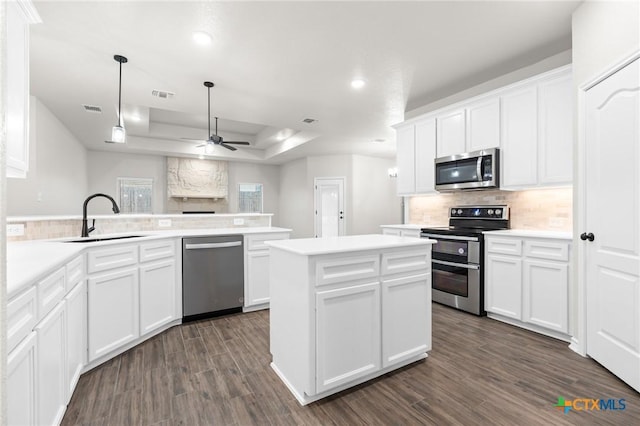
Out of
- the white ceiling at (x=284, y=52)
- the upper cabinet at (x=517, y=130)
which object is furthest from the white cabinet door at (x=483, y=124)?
the white ceiling at (x=284, y=52)

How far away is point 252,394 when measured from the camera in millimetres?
1920

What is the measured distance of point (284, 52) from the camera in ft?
9.73

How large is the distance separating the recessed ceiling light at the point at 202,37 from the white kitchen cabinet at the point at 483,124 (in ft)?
9.60

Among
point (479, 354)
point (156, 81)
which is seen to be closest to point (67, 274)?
point (156, 81)

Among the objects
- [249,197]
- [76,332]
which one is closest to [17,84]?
[76,332]

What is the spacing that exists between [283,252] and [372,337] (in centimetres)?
81

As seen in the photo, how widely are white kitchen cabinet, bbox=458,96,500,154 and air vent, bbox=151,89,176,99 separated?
3.76 metres

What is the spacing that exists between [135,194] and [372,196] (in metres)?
6.06

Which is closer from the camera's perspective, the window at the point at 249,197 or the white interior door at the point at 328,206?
the white interior door at the point at 328,206

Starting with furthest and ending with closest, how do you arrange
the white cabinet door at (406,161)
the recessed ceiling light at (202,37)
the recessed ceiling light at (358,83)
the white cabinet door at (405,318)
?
the white cabinet door at (406,161) → the recessed ceiling light at (358,83) → the recessed ceiling light at (202,37) → the white cabinet door at (405,318)

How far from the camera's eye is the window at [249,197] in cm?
894

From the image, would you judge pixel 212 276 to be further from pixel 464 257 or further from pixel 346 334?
pixel 464 257

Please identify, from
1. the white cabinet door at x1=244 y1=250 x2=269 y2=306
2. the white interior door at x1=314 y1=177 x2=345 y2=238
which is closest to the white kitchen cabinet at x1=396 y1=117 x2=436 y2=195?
the white cabinet door at x1=244 y1=250 x2=269 y2=306

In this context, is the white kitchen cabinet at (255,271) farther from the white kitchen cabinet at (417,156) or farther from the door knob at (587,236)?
the door knob at (587,236)
